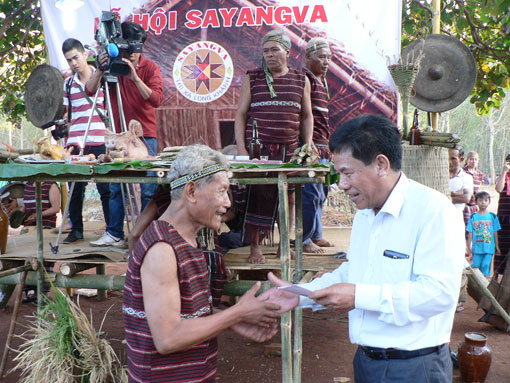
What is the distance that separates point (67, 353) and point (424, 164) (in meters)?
3.52

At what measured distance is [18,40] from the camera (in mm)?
9180

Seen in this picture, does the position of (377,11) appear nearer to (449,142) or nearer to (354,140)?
(449,142)

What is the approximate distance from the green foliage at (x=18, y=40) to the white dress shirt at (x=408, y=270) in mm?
7896

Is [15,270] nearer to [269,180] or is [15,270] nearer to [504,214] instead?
[269,180]

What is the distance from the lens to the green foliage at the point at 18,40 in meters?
8.38

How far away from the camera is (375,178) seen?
6.42 ft

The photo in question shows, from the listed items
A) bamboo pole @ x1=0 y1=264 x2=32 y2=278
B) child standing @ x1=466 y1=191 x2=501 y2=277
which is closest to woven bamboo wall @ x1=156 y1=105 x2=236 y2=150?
bamboo pole @ x1=0 y1=264 x2=32 y2=278

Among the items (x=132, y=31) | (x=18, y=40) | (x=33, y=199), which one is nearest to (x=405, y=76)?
(x=132, y=31)

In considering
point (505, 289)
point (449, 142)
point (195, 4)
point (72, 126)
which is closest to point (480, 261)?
point (505, 289)

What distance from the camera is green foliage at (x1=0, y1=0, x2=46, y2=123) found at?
330 inches

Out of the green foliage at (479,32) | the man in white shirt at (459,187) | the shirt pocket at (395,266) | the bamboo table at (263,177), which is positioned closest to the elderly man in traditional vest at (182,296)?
the shirt pocket at (395,266)

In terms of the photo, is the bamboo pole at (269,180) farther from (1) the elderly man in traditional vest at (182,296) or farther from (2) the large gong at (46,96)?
(2) the large gong at (46,96)

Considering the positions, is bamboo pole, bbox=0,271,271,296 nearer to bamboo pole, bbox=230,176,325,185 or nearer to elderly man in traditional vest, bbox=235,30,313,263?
bamboo pole, bbox=230,176,325,185

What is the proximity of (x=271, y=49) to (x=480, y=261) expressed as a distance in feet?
18.0
